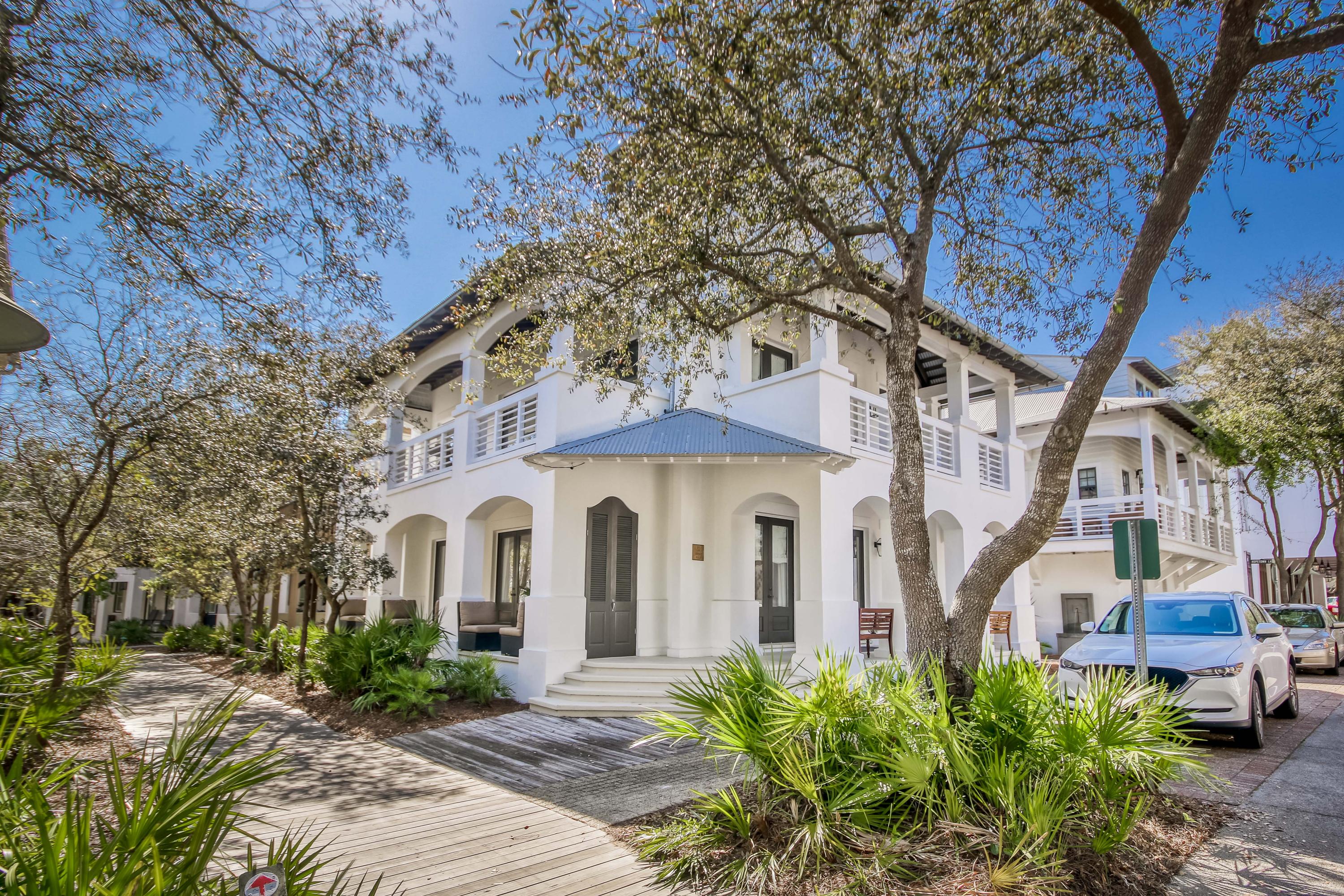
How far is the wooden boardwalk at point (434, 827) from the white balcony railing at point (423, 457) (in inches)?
287

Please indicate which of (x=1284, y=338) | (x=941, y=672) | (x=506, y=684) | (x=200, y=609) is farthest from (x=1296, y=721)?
(x=200, y=609)

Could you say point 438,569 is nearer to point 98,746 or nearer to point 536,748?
point 98,746

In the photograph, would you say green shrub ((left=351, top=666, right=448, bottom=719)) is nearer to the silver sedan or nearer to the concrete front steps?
the concrete front steps

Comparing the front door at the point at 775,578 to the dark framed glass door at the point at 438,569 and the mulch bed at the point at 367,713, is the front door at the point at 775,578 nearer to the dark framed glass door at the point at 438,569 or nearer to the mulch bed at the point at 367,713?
the mulch bed at the point at 367,713

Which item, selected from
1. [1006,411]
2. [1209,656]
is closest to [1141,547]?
[1209,656]

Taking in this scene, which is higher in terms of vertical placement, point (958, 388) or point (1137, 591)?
point (958, 388)

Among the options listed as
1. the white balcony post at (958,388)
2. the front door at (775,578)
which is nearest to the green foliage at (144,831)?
the front door at (775,578)

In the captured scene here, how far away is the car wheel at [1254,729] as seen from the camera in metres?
8.09

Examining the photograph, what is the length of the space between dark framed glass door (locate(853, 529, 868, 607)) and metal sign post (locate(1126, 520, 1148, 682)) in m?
9.49

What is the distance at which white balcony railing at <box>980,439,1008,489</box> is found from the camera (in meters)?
16.5

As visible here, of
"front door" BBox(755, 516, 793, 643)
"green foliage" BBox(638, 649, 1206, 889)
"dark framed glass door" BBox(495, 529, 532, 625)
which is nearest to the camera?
"green foliage" BBox(638, 649, 1206, 889)

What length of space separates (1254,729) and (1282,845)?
3.50m

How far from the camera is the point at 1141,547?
5938 mm

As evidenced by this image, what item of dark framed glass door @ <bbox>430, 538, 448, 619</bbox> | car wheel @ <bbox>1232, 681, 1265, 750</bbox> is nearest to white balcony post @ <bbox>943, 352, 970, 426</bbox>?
car wheel @ <bbox>1232, 681, 1265, 750</bbox>
